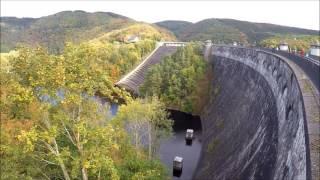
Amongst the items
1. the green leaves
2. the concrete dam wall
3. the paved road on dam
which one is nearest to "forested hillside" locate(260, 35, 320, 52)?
the green leaves

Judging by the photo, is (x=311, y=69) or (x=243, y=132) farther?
(x=243, y=132)

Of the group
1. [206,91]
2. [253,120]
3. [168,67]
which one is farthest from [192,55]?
[253,120]

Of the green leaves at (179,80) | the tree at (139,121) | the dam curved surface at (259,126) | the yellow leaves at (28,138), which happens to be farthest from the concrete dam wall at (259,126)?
the green leaves at (179,80)

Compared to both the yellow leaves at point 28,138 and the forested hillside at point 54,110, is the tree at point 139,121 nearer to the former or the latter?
the forested hillside at point 54,110

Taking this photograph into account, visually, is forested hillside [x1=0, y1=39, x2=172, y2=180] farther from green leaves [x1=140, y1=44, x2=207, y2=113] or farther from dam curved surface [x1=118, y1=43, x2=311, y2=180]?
green leaves [x1=140, y1=44, x2=207, y2=113]

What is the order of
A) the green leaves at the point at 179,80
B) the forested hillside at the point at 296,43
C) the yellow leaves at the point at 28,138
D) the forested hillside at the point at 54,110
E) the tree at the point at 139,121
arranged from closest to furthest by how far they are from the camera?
the yellow leaves at the point at 28,138 → the forested hillside at the point at 54,110 → the tree at the point at 139,121 → the green leaves at the point at 179,80 → the forested hillside at the point at 296,43


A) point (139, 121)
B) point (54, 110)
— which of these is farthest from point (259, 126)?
point (54, 110)

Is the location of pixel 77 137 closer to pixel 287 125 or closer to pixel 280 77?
pixel 287 125

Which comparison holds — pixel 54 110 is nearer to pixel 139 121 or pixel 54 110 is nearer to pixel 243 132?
pixel 243 132
